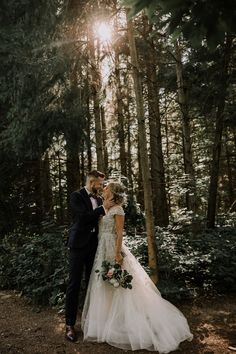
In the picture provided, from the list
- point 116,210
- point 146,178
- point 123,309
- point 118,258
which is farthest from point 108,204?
point 146,178

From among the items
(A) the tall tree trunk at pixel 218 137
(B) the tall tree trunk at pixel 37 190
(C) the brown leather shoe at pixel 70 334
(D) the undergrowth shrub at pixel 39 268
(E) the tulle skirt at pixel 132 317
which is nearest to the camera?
(E) the tulle skirt at pixel 132 317

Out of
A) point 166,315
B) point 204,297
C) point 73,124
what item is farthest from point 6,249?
point 166,315

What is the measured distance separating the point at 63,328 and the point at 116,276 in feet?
4.96

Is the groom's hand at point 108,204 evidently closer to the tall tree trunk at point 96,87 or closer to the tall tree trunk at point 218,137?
the tall tree trunk at point 96,87

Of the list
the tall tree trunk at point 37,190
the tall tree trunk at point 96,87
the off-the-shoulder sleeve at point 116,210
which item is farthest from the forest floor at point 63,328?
the tall tree trunk at point 37,190

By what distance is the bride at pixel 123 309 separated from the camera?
5.23 m

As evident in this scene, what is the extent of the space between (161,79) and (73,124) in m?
5.46

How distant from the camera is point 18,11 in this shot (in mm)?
11398

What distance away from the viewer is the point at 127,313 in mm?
5441

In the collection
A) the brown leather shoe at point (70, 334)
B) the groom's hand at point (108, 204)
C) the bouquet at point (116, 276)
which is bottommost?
the brown leather shoe at point (70, 334)

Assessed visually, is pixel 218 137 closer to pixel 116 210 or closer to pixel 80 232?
pixel 116 210

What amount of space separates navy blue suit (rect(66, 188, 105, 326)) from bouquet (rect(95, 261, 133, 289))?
40cm

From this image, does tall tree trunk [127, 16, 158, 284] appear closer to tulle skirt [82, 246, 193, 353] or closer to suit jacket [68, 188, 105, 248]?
tulle skirt [82, 246, 193, 353]

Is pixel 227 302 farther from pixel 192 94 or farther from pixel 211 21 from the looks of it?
pixel 192 94
